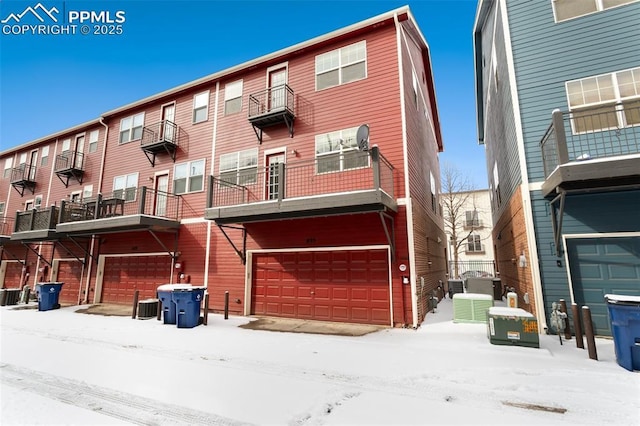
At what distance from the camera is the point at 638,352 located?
17.5ft

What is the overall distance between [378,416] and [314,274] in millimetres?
7240

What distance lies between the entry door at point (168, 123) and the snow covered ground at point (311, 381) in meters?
10.3

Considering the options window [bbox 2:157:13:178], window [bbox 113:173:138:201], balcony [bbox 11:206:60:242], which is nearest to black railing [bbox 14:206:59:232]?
balcony [bbox 11:206:60:242]

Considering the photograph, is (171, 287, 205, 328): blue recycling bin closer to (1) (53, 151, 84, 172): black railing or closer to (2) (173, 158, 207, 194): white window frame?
(2) (173, 158, 207, 194): white window frame

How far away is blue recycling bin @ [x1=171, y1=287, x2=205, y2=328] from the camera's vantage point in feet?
32.4

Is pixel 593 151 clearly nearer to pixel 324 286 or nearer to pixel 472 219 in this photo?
pixel 324 286

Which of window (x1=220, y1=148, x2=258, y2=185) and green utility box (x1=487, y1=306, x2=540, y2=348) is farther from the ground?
window (x1=220, y1=148, x2=258, y2=185)

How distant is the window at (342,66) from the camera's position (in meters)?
11.5

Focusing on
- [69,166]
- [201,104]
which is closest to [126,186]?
[69,166]

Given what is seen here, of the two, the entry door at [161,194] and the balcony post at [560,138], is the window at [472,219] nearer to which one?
the balcony post at [560,138]

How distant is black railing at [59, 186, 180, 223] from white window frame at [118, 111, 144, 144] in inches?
122

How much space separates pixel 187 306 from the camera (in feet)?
32.9

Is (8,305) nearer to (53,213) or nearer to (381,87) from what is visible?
(53,213)

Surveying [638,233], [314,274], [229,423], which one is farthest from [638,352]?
[314,274]
